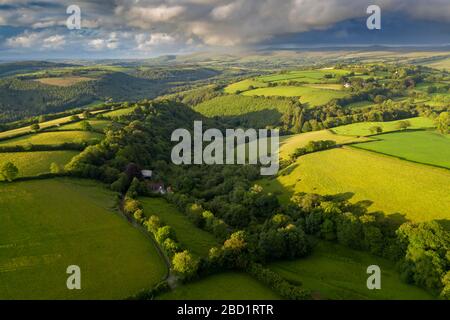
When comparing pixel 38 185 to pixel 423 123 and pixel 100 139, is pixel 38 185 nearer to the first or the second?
pixel 100 139

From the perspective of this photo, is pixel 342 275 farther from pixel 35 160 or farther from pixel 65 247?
pixel 35 160

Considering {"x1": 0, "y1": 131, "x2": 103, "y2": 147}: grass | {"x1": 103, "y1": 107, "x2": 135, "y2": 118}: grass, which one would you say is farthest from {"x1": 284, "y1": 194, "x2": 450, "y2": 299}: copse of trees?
{"x1": 103, "y1": 107, "x2": 135, "y2": 118}: grass

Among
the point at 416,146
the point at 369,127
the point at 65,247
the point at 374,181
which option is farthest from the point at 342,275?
the point at 369,127

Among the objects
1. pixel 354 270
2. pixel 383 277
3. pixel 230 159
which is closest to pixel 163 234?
pixel 354 270

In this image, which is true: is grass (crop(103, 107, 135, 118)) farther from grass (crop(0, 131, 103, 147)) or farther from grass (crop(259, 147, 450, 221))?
grass (crop(259, 147, 450, 221))

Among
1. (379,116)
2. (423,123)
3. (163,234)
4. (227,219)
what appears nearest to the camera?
(163,234)

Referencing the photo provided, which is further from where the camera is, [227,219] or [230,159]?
[230,159]
